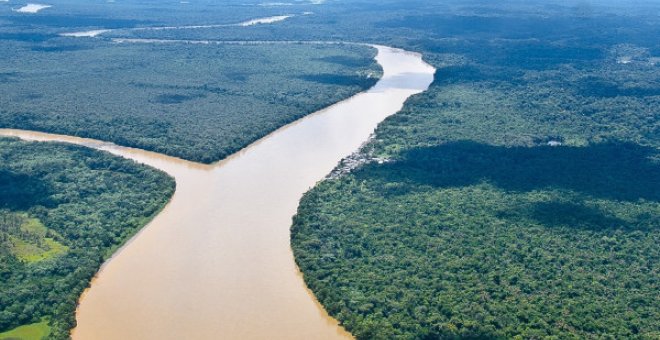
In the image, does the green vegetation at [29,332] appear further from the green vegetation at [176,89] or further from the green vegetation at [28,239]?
the green vegetation at [176,89]

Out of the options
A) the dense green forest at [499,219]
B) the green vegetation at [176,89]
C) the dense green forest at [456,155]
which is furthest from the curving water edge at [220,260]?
the green vegetation at [176,89]

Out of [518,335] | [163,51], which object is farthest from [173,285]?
[163,51]

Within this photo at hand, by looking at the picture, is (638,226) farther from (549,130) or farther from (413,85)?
(413,85)

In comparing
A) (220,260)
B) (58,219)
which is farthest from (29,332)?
(58,219)

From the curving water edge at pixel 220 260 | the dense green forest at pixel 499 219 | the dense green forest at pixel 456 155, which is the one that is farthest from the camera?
the dense green forest at pixel 456 155

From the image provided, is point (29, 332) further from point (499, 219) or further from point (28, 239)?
point (499, 219)

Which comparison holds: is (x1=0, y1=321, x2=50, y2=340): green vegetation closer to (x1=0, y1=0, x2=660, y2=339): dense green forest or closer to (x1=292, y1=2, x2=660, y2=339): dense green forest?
(x1=0, y1=0, x2=660, y2=339): dense green forest

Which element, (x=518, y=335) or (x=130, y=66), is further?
(x=130, y=66)
